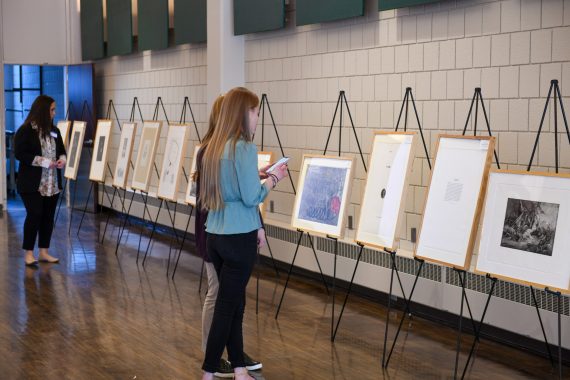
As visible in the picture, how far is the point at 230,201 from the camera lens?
4000 mm

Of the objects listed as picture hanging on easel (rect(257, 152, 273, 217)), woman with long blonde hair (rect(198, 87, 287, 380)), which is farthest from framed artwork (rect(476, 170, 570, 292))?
picture hanging on easel (rect(257, 152, 273, 217))

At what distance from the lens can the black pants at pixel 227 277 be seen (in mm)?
4016

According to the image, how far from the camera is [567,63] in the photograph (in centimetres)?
475

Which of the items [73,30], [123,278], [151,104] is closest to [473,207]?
[123,278]

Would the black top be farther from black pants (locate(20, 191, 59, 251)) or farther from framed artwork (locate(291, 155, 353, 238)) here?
framed artwork (locate(291, 155, 353, 238))

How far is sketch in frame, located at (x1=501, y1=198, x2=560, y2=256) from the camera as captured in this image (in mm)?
4141

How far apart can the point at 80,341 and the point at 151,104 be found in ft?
19.1

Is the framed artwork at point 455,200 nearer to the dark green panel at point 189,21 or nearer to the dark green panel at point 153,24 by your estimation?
the dark green panel at point 189,21

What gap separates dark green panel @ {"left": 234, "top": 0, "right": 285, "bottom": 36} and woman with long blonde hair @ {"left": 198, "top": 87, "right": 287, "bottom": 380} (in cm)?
357

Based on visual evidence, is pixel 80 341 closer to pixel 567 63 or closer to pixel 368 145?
pixel 368 145

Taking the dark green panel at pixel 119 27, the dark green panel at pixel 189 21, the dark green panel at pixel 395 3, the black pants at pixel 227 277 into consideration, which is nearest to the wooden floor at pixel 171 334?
the black pants at pixel 227 277

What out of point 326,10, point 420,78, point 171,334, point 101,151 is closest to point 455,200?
point 420,78

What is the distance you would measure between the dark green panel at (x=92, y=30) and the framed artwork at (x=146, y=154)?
3.69m

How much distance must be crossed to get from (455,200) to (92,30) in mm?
8775
